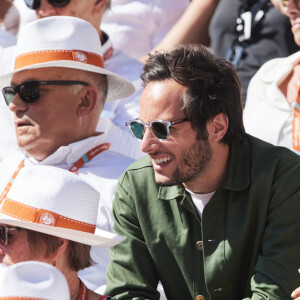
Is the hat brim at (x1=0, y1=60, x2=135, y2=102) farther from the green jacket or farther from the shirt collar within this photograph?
the green jacket

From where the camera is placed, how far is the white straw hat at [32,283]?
2.49 metres

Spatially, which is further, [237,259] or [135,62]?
[135,62]

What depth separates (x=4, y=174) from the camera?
4785 millimetres

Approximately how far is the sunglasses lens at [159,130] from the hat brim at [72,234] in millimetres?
474

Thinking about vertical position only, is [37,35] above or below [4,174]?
above

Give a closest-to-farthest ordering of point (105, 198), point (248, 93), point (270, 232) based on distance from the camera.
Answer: point (270, 232)
point (105, 198)
point (248, 93)

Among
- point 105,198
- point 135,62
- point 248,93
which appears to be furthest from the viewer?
point 135,62

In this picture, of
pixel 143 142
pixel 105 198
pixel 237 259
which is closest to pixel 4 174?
pixel 105 198

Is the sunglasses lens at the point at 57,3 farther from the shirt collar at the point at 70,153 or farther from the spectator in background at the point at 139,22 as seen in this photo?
the shirt collar at the point at 70,153

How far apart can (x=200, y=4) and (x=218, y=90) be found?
231cm

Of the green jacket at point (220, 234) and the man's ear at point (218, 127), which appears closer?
the green jacket at point (220, 234)

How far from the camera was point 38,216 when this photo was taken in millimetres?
3512

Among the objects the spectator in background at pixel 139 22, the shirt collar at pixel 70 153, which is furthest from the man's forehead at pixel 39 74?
the spectator in background at pixel 139 22

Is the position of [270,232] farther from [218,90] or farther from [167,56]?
[167,56]
